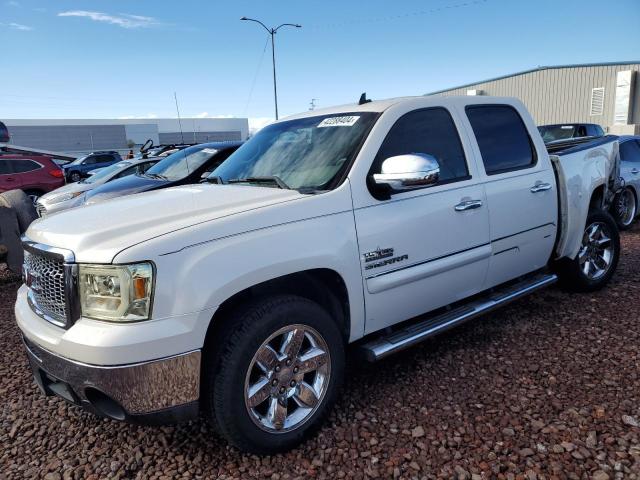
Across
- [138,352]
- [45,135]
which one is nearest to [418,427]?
[138,352]

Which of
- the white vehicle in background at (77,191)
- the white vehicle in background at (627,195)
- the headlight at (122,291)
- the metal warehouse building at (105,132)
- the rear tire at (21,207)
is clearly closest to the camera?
the headlight at (122,291)

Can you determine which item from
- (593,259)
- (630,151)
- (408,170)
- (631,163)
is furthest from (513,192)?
(630,151)

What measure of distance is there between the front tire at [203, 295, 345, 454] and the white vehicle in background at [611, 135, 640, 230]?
765 cm

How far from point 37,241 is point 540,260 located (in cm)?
371

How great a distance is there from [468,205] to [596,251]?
2.39 metres

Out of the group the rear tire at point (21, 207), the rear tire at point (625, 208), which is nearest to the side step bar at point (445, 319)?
the rear tire at point (21, 207)

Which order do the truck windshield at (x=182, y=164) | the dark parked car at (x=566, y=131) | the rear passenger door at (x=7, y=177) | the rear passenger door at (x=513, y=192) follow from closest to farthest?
the rear passenger door at (x=513, y=192)
the truck windshield at (x=182, y=164)
the rear passenger door at (x=7, y=177)
the dark parked car at (x=566, y=131)

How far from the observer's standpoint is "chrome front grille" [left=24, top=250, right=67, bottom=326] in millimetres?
2357

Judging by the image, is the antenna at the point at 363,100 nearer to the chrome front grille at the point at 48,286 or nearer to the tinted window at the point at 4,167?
the chrome front grille at the point at 48,286

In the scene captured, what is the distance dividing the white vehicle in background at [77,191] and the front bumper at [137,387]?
548 cm

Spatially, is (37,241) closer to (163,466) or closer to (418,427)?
(163,466)

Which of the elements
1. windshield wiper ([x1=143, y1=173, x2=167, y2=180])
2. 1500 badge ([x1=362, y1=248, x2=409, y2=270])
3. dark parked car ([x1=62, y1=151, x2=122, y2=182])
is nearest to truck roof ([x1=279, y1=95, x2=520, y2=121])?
1500 badge ([x1=362, y1=248, x2=409, y2=270])

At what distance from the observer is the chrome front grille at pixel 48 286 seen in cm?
236

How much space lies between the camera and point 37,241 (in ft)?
8.45
